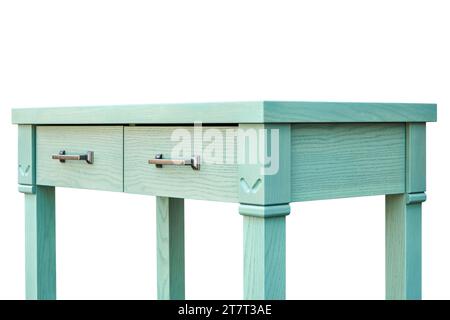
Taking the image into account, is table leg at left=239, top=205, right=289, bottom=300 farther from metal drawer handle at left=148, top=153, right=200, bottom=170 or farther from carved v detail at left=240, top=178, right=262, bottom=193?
metal drawer handle at left=148, top=153, right=200, bottom=170

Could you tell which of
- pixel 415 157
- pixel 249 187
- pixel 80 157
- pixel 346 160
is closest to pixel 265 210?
pixel 249 187

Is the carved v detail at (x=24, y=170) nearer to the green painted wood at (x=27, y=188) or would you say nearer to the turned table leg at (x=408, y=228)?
the green painted wood at (x=27, y=188)

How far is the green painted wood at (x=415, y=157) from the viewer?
2.81 meters

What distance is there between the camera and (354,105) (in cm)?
261

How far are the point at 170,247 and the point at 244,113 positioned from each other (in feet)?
3.50

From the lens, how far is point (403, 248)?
289cm

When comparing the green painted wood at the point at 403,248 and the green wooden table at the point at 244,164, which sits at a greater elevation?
the green wooden table at the point at 244,164

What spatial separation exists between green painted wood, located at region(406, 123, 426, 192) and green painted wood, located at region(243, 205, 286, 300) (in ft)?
1.92

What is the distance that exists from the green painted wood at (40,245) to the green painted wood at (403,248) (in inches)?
48.3

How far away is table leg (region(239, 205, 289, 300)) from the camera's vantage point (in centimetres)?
239

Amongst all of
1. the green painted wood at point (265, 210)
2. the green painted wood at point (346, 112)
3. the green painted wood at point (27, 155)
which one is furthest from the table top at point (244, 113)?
the green painted wood at point (265, 210)

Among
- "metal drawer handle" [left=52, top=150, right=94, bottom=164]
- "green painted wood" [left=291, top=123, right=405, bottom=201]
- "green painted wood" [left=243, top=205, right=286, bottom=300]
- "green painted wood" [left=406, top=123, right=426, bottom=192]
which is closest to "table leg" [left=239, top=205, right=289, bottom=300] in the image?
"green painted wood" [left=243, top=205, right=286, bottom=300]

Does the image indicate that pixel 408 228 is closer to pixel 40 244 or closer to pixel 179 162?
pixel 179 162

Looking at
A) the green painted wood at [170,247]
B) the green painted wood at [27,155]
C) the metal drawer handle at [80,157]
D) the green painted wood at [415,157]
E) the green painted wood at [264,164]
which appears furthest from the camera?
the green painted wood at [170,247]
